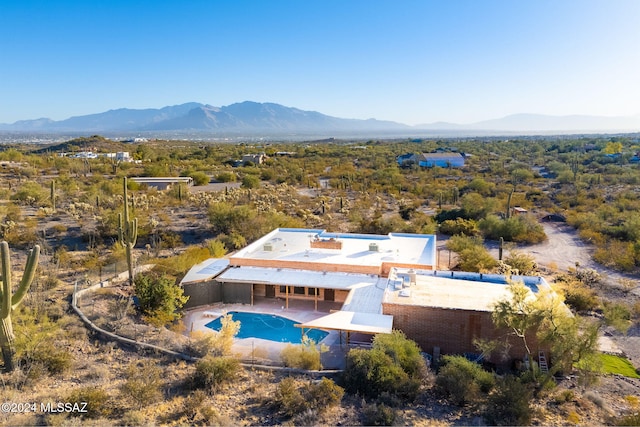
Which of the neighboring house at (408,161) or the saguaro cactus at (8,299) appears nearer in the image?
the saguaro cactus at (8,299)

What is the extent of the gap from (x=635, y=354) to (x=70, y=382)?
1726 cm

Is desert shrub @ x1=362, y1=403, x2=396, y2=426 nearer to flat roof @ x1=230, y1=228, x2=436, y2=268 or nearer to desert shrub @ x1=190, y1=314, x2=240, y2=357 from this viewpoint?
desert shrub @ x1=190, y1=314, x2=240, y2=357

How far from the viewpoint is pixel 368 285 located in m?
17.7

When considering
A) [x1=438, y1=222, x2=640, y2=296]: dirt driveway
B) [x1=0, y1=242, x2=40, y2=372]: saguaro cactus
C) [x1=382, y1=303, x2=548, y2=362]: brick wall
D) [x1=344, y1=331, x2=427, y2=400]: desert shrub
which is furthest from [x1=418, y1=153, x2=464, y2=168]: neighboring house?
[x1=0, y1=242, x2=40, y2=372]: saguaro cactus

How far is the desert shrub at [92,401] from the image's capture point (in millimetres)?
10070

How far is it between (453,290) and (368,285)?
11.1 ft

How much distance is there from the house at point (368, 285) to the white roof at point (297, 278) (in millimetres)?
41

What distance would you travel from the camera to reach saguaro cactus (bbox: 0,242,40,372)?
11422 mm

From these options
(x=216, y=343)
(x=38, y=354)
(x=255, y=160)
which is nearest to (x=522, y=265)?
(x=216, y=343)

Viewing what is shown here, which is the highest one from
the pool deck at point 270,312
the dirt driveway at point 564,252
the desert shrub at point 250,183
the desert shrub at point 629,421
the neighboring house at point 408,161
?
the neighboring house at point 408,161

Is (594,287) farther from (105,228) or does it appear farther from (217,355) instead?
(105,228)

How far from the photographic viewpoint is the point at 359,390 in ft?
36.9

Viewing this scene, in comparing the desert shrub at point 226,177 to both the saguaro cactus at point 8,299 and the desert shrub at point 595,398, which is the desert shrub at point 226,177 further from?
the desert shrub at point 595,398

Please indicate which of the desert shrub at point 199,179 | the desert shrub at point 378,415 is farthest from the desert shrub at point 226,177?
the desert shrub at point 378,415
